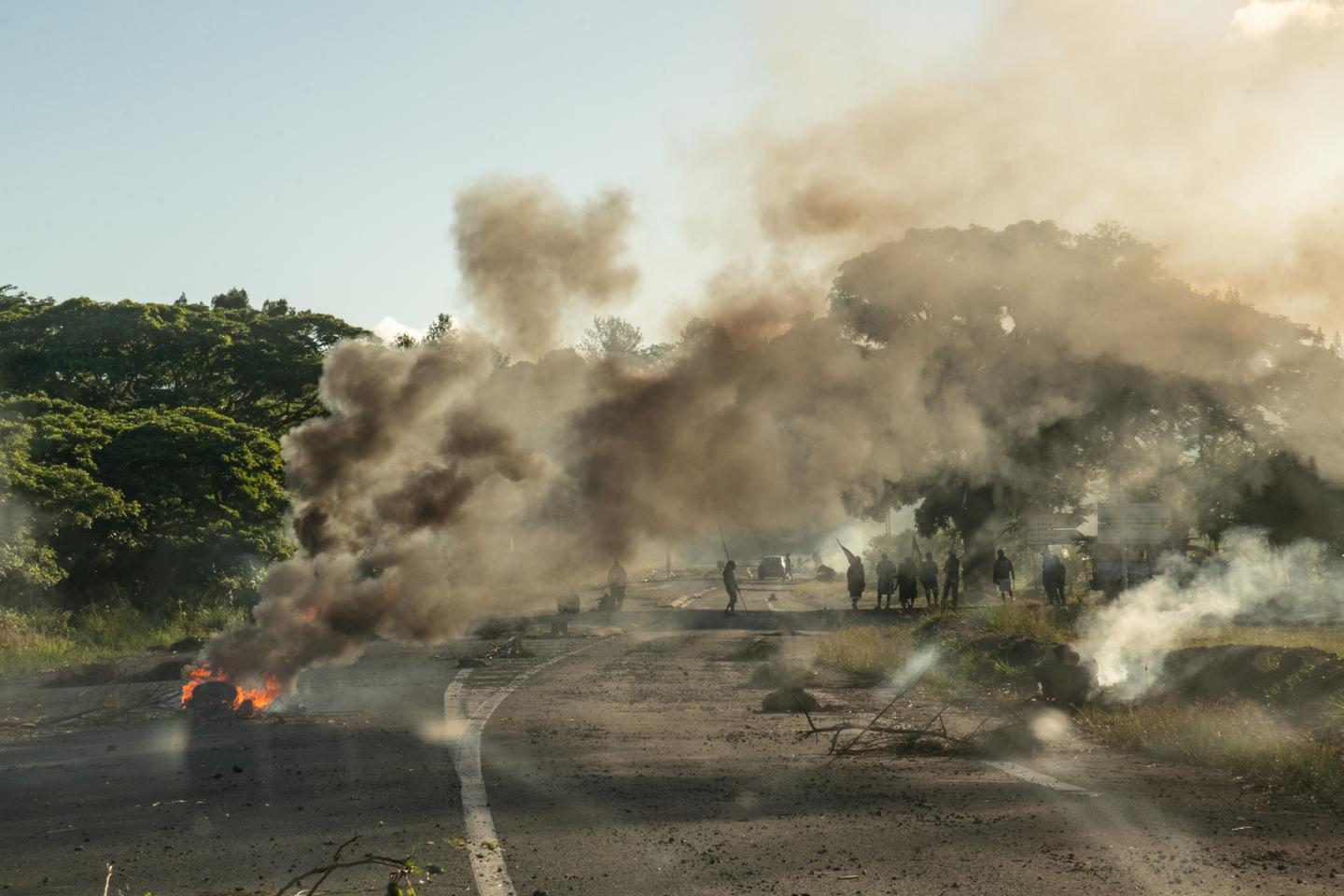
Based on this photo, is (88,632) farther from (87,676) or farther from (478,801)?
(478,801)

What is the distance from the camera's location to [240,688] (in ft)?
49.9

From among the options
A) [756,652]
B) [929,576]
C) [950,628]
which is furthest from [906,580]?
[756,652]

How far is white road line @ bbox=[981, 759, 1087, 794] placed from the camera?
9289 millimetres

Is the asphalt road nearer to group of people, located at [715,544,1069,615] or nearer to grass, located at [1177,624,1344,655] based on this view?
grass, located at [1177,624,1344,655]

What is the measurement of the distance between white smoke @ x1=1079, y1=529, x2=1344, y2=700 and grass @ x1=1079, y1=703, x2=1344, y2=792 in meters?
2.16

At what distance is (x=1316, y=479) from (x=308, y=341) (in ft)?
106

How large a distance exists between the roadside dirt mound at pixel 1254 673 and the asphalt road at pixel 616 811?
2.15 m

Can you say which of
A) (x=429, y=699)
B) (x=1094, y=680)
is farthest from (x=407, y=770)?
(x=1094, y=680)

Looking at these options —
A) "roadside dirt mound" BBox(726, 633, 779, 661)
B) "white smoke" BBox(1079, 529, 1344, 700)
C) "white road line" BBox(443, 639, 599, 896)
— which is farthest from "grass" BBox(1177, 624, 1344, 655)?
"white road line" BBox(443, 639, 599, 896)

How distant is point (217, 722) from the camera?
13.8 meters

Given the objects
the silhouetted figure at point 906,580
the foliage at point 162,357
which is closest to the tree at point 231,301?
the foliage at point 162,357

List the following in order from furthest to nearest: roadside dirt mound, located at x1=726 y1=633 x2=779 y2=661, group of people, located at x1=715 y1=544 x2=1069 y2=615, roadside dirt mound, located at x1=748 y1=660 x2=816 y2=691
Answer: group of people, located at x1=715 y1=544 x2=1069 y2=615 < roadside dirt mound, located at x1=726 y1=633 x2=779 y2=661 < roadside dirt mound, located at x1=748 y1=660 x2=816 y2=691

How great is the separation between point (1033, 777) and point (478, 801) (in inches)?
164

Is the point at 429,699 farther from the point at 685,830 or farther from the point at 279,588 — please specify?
the point at 685,830
